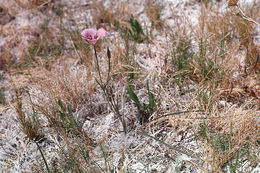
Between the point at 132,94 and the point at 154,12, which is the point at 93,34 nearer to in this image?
the point at 132,94

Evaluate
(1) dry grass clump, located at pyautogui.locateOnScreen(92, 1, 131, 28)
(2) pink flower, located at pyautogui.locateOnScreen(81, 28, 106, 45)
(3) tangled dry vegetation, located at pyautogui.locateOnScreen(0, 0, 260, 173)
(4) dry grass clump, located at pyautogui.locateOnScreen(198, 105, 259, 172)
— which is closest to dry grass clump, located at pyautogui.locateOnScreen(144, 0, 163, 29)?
(3) tangled dry vegetation, located at pyautogui.locateOnScreen(0, 0, 260, 173)

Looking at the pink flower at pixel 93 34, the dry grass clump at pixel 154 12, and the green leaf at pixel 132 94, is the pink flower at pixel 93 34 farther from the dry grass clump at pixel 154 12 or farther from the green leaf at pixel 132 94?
the dry grass clump at pixel 154 12

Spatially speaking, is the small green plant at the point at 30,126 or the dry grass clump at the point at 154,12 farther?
the dry grass clump at the point at 154,12

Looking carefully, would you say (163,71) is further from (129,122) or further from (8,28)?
(8,28)

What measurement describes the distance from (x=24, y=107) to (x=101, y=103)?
1.77 ft

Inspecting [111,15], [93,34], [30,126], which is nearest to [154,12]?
[111,15]

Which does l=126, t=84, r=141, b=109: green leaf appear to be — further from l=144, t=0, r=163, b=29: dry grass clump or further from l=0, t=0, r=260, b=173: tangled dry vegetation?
l=144, t=0, r=163, b=29: dry grass clump

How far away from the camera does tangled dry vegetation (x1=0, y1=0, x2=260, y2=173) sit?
145 centimetres

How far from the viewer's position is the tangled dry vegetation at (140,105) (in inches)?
57.1

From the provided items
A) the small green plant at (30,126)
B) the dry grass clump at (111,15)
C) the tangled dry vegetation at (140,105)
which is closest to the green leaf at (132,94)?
the tangled dry vegetation at (140,105)

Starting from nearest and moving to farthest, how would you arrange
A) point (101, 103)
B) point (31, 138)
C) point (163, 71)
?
point (31, 138)
point (101, 103)
point (163, 71)

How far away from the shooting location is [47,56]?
2482mm

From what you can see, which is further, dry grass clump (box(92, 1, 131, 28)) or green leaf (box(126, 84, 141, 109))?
dry grass clump (box(92, 1, 131, 28))

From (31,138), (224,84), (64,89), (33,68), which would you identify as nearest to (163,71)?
(224,84)
